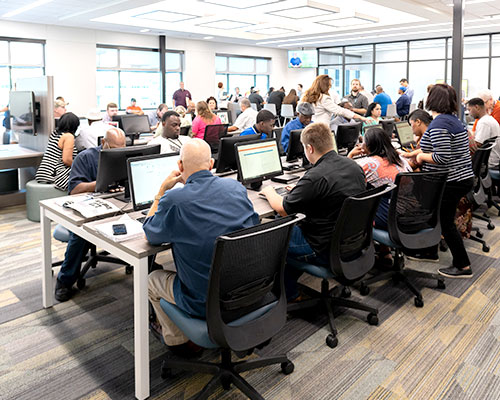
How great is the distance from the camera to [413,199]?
2.91 metres

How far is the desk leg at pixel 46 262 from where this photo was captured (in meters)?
2.84

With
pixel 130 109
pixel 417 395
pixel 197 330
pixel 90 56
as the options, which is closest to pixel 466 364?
pixel 417 395

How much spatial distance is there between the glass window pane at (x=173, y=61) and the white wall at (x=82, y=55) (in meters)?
0.24

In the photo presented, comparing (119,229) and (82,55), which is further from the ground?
(82,55)

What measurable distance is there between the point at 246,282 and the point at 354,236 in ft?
3.04

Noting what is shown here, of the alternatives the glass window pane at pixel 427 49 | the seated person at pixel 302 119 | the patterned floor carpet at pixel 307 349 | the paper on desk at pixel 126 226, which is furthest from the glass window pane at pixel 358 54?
the paper on desk at pixel 126 226

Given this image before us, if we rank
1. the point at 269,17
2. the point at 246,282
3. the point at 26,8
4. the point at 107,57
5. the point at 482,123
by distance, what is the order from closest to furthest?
the point at 246,282 → the point at 482,123 → the point at 26,8 → the point at 269,17 → the point at 107,57

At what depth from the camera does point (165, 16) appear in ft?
31.5

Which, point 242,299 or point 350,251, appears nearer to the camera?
point 242,299

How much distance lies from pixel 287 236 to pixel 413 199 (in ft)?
4.42

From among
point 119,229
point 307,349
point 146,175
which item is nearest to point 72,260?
point 146,175

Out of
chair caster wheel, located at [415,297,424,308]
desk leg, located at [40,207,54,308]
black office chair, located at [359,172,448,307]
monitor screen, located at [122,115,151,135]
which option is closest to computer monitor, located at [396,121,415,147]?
black office chair, located at [359,172,448,307]

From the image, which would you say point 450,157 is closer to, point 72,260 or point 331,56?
point 72,260

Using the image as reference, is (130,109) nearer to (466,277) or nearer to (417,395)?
(466,277)
